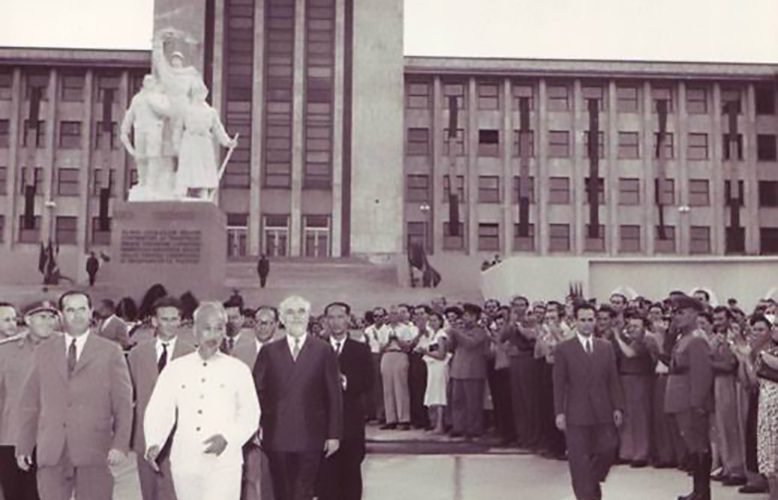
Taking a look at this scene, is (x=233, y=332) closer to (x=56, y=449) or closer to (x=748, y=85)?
(x=56, y=449)

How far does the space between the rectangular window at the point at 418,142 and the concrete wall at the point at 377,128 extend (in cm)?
436

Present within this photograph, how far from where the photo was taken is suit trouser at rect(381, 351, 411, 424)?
49.7ft

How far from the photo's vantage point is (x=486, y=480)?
33.6ft

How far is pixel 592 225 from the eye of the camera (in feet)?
173

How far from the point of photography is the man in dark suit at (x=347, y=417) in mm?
7961

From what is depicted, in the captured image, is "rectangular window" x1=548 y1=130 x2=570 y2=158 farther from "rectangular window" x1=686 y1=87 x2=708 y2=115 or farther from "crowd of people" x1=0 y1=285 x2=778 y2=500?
"crowd of people" x1=0 y1=285 x2=778 y2=500

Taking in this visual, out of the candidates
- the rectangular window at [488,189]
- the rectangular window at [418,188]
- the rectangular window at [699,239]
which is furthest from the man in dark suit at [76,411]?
the rectangular window at [699,239]

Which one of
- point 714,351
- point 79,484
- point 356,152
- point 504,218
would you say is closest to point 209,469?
point 79,484

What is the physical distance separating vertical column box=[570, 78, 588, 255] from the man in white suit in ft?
156

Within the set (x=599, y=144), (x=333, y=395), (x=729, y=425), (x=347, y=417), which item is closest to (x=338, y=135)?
(x=599, y=144)

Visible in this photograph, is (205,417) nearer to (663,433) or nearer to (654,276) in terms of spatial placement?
(663,433)

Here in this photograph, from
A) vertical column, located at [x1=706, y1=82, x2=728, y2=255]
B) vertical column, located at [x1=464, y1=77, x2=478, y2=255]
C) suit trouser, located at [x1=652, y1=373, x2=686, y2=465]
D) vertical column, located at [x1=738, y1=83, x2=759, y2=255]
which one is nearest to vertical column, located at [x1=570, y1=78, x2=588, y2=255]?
vertical column, located at [x1=464, y1=77, x2=478, y2=255]

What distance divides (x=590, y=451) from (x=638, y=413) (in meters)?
3.45

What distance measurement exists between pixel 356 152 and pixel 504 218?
30.2 feet
